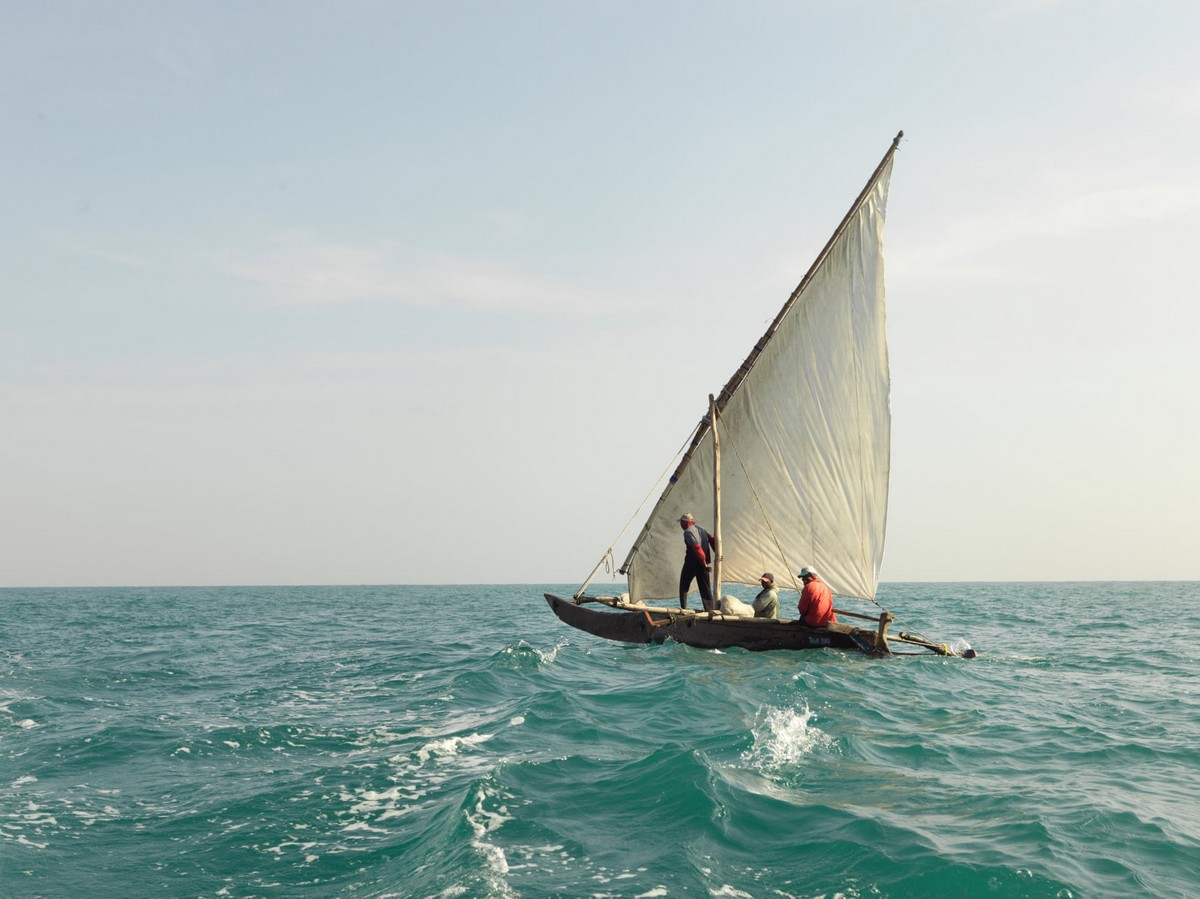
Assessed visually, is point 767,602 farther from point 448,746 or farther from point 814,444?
point 448,746

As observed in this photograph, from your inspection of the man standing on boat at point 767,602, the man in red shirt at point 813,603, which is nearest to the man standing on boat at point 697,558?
the man standing on boat at point 767,602

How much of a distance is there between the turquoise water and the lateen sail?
357cm

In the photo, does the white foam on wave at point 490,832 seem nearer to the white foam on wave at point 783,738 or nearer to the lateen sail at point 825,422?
the white foam on wave at point 783,738

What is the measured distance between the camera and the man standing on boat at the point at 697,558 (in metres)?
24.6

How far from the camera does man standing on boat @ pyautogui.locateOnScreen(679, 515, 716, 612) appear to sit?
80.7ft

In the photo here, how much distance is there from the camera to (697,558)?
24.9 m

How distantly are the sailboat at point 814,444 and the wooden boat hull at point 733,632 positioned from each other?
0.11 feet

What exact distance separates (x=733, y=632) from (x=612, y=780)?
12.1 meters

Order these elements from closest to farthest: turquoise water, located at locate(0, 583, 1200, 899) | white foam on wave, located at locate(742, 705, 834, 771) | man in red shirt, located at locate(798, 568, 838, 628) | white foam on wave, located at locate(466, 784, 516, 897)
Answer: white foam on wave, located at locate(466, 784, 516, 897) → turquoise water, located at locate(0, 583, 1200, 899) → white foam on wave, located at locate(742, 705, 834, 771) → man in red shirt, located at locate(798, 568, 838, 628)

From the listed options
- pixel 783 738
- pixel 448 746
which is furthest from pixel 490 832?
pixel 783 738

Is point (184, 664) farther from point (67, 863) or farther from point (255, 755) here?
point (67, 863)

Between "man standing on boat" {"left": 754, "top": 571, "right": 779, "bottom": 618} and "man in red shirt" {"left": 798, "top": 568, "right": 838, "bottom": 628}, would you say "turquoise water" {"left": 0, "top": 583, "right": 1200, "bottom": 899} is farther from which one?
"man standing on boat" {"left": 754, "top": 571, "right": 779, "bottom": 618}

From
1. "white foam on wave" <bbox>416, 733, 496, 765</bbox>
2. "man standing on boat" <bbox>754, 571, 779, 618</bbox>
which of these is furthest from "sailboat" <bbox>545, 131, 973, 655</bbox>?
"white foam on wave" <bbox>416, 733, 496, 765</bbox>

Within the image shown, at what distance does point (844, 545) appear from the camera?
23.6 meters
